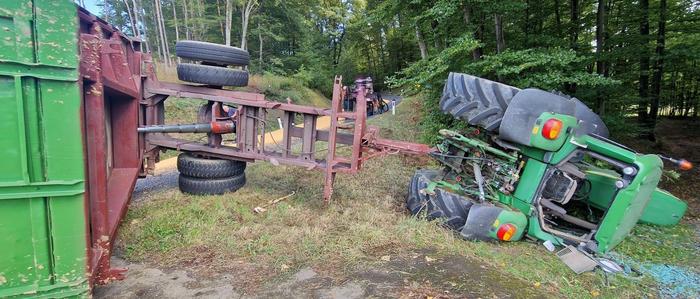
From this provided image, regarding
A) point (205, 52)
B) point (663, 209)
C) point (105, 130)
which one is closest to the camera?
point (105, 130)

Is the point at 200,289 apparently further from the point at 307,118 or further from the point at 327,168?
the point at 307,118

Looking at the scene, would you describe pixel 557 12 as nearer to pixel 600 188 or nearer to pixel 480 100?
pixel 600 188

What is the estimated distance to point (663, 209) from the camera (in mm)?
5168

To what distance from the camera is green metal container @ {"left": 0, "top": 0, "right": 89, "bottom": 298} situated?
7.09 feet

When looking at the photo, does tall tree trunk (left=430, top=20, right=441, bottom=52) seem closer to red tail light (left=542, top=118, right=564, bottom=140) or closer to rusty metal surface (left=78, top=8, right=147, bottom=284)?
red tail light (left=542, top=118, right=564, bottom=140)

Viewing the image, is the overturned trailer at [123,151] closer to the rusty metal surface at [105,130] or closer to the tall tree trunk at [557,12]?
the rusty metal surface at [105,130]

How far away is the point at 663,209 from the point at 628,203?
6.19 feet

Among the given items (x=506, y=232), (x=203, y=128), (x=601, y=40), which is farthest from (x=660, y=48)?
(x=203, y=128)

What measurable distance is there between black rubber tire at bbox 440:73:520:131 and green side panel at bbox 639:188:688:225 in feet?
8.87

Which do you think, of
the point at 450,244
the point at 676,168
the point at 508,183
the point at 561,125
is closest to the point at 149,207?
the point at 450,244

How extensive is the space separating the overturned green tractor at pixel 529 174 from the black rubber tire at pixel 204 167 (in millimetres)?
2674

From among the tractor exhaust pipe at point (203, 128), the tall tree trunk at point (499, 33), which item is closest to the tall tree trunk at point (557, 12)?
the tall tree trunk at point (499, 33)

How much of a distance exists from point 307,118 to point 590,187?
13.2ft

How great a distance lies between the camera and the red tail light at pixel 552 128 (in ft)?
13.5
